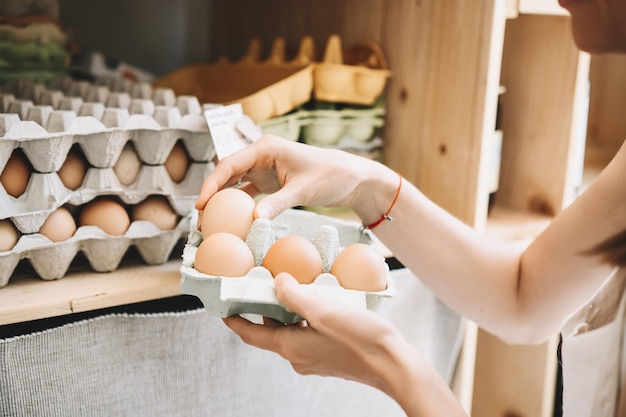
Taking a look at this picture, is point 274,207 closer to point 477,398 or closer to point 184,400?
point 184,400

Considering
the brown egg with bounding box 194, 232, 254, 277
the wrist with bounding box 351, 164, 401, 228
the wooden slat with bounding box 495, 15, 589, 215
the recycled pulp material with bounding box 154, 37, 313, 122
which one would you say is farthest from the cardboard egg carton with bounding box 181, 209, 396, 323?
the wooden slat with bounding box 495, 15, 589, 215

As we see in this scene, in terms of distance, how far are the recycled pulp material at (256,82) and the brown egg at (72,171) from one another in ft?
1.04

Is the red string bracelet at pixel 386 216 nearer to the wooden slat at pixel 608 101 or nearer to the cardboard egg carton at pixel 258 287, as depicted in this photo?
the cardboard egg carton at pixel 258 287

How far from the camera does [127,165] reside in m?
0.99

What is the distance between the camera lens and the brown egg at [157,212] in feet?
3.27

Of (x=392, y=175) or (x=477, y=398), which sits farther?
(x=477, y=398)

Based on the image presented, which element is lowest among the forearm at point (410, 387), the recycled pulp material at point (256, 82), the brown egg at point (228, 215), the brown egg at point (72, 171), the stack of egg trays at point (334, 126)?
the forearm at point (410, 387)

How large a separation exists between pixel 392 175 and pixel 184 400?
1.64ft

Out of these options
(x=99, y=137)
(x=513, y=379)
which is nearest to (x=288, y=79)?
(x=99, y=137)

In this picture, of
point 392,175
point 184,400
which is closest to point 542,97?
point 392,175

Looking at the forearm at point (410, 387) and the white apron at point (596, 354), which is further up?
the forearm at point (410, 387)

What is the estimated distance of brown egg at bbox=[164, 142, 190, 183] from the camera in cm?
103

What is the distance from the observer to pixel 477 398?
1.63 metres

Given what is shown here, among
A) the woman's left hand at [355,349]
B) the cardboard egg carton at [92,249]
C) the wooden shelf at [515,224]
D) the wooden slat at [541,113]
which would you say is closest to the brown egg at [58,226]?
the cardboard egg carton at [92,249]
